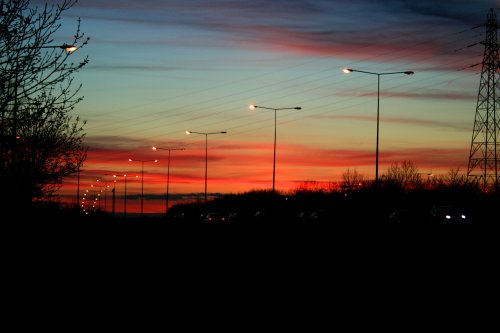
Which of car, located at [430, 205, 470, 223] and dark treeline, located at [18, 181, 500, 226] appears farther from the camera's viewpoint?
dark treeline, located at [18, 181, 500, 226]

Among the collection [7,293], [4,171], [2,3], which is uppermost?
[2,3]

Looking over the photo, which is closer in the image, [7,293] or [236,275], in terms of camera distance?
[7,293]

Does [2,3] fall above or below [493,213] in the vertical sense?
above

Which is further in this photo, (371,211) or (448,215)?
(371,211)

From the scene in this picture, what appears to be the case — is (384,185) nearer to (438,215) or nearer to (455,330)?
(438,215)

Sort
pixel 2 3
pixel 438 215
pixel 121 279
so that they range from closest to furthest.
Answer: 1. pixel 2 3
2. pixel 121 279
3. pixel 438 215

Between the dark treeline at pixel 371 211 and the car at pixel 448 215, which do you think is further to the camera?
the dark treeline at pixel 371 211

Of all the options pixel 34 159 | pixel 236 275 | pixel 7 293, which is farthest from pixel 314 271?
pixel 34 159

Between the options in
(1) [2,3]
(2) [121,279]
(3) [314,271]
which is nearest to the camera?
(1) [2,3]

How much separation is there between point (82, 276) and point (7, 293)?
4872 millimetres

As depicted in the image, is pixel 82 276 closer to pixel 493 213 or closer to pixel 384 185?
pixel 493 213

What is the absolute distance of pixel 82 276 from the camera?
23297mm

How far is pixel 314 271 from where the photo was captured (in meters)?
23.8

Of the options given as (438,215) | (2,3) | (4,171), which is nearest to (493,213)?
(438,215)
